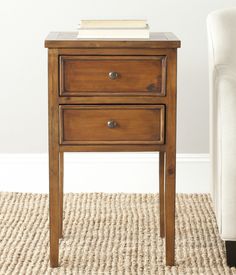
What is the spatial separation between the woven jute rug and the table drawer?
39cm

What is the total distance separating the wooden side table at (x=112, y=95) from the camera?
215cm

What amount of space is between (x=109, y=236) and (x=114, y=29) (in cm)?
72

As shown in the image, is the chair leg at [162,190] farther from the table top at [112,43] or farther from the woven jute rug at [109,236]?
the table top at [112,43]

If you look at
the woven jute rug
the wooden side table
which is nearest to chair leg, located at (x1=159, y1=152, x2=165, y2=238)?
the woven jute rug

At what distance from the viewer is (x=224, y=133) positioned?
7.02ft

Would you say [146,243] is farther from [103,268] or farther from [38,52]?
[38,52]

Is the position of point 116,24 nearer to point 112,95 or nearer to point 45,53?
point 112,95

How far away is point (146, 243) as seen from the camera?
8.05ft

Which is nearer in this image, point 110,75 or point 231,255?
point 110,75

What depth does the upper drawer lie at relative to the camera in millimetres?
2162

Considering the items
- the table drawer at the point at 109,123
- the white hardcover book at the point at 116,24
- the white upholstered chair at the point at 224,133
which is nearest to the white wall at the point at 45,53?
the white upholstered chair at the point at 224,133

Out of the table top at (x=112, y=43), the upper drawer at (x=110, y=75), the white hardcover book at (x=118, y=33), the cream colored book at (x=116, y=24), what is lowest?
the upper drawer at (x=110, y=75)

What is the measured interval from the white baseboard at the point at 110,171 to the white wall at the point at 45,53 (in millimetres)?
81

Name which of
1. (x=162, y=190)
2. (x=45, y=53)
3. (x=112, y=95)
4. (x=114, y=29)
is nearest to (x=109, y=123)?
(x=112, y=95)
